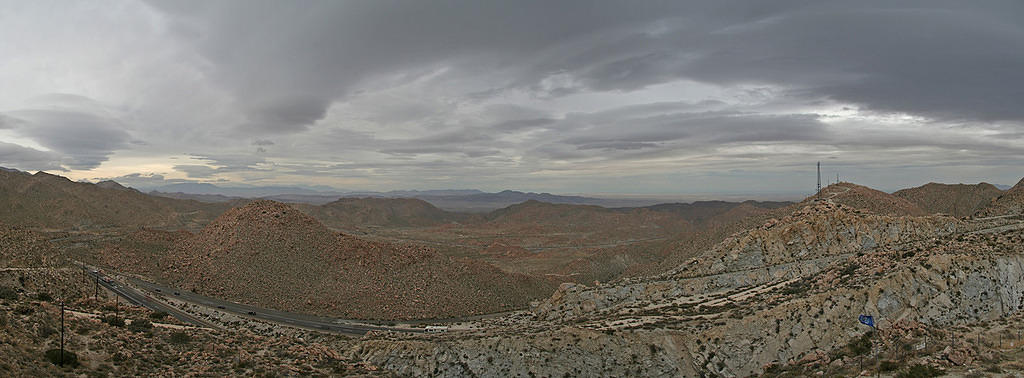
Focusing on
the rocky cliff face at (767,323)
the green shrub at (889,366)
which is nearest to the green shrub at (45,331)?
the rocky cliff face at (767,323)

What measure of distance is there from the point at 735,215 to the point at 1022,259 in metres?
161

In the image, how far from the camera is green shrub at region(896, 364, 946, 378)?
1861cm

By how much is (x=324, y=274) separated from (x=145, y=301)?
62.8 ft

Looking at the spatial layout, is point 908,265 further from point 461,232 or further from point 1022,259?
point 461,232

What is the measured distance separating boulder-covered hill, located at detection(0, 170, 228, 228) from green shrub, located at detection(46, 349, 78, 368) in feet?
386

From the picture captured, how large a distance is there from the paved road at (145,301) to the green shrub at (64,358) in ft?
96.2

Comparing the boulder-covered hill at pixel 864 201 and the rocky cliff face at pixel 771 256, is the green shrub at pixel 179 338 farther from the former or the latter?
the boulder-covered hill at pixel 864 201

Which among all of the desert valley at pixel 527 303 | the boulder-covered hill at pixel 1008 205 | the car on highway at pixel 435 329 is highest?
the boulder-covered hill at pixel 1008 205

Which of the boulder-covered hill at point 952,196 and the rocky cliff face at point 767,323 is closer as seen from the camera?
the rocky cliff face at point 767,323

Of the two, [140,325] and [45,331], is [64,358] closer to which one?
[45,331]

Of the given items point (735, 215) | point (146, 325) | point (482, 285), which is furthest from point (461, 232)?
point (146, 325)

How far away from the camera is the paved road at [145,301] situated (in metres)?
47.8

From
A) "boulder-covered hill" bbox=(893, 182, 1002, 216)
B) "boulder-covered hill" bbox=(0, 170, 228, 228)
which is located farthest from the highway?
"boulder-covered hill" bbox=(893, 182, 1002, 216)

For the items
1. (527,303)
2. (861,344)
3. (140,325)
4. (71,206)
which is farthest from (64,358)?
(71,206)
